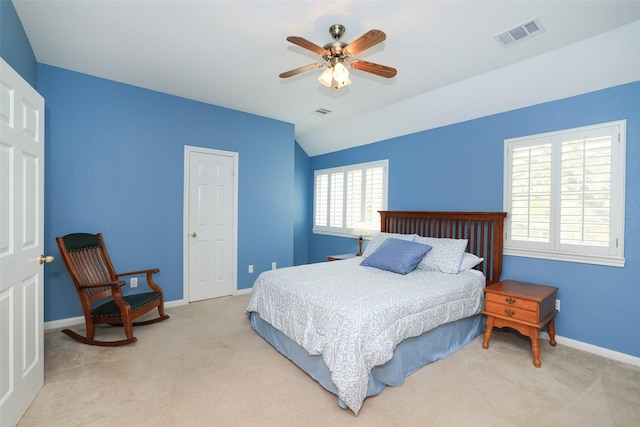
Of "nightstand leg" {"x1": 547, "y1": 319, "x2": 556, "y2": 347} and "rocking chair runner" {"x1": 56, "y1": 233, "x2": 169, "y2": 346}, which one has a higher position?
"rocking chair runner" {"x1": 56, "y1": 233, "x2": 169, "y2": 346}

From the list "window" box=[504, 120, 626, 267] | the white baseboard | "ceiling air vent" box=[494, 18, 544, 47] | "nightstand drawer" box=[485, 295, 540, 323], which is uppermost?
"ceiling air vent" box=[494, 18, 544, 47]

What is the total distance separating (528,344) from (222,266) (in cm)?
376

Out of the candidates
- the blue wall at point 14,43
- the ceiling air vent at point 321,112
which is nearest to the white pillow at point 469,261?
the ceiling air vent at point 321,112

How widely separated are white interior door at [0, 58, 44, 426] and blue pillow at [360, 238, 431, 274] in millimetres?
2805

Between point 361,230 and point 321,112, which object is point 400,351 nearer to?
point 361,230

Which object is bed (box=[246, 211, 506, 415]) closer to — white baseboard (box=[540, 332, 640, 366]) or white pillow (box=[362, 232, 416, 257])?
white pillow (box=[362, 232, 416, 257])

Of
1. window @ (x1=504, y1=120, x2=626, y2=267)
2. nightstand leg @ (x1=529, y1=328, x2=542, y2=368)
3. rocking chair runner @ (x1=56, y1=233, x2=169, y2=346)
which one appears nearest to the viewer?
nightstand leg @ (x1=529, y1=328, x2=542, y2=368)

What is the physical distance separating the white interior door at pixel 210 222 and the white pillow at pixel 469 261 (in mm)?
3069

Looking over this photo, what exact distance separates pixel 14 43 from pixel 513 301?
4564 millimetres

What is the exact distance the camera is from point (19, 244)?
5.82 feet

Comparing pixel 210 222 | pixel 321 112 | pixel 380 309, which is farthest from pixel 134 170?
pixel 380 309

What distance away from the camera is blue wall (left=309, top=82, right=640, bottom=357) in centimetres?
258

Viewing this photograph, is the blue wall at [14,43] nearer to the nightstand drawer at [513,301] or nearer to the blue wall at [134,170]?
the blue wall at [134,170]

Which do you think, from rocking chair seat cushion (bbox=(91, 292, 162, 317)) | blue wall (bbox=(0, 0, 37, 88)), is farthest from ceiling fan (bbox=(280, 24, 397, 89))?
rocking chair seat cushion (bbox=(91, 292, 162, 317))
